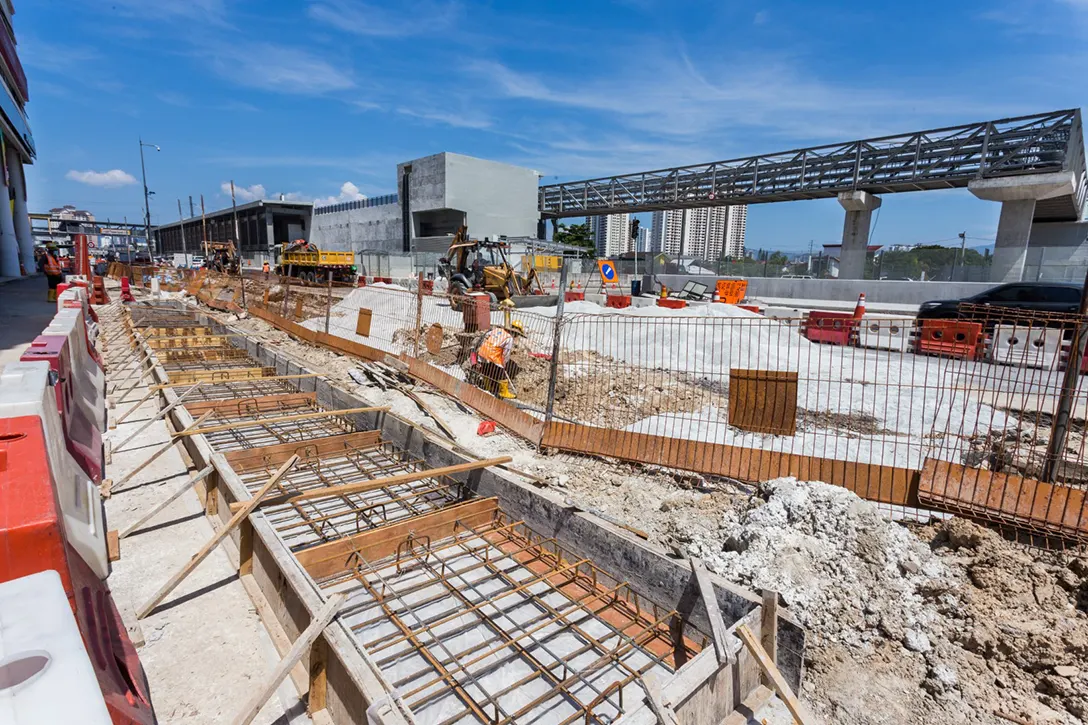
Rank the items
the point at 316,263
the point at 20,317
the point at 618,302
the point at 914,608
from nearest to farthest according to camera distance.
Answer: the point at 914,608, the point at 20,317, the point at 618,302, the point at 316,263

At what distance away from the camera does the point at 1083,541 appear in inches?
156

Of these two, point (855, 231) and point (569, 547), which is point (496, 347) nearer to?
point (569, 547)

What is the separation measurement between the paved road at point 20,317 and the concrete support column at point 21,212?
770 inches

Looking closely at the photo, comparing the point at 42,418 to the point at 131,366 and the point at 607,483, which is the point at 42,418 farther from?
the point at 131,366

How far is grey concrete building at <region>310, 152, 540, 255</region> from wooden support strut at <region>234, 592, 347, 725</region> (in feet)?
132

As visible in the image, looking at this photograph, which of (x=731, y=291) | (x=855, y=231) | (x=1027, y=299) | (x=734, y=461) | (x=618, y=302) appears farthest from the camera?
(x=855, y=231)

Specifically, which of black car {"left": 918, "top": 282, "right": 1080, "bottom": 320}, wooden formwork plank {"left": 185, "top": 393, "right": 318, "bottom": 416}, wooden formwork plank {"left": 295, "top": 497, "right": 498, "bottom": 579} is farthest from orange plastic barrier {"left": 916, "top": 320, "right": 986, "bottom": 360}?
wooden formwork plank {"left": 185, "top": 393, "right": 318, "bottom": 416}

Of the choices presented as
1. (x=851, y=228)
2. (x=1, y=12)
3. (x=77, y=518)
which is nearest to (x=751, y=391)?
(x=77, y=518)

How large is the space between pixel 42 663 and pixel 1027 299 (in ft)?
60.5

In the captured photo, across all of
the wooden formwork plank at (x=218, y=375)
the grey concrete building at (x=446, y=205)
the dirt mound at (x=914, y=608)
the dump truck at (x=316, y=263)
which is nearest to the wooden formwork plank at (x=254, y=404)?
the wooden formwork plank at (x=218, y=375)

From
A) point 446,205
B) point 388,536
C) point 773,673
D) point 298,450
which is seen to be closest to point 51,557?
point 388,536

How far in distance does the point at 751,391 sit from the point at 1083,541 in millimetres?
3067

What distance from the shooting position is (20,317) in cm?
1641

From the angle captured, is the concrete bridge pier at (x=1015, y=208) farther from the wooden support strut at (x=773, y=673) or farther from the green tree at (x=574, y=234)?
the green tree at (x=574, y=234)
